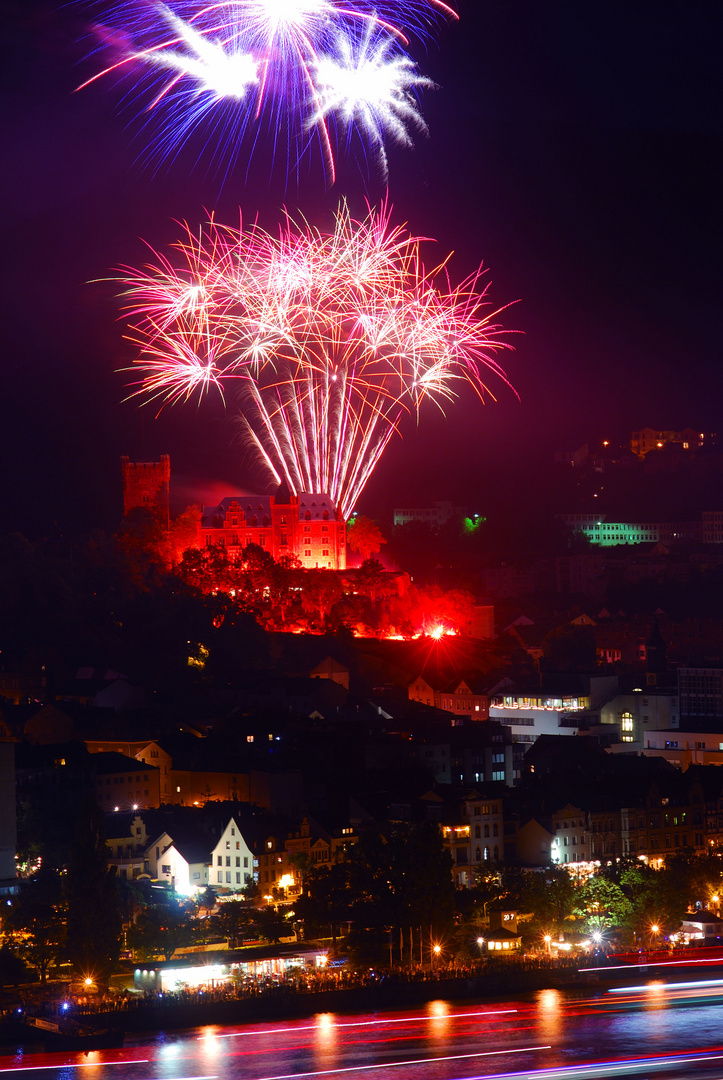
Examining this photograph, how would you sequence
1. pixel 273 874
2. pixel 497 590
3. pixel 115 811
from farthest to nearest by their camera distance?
pixel 497 590 < pixel 115 811 < pixel 273 874

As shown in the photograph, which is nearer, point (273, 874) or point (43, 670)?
point (273, 874)

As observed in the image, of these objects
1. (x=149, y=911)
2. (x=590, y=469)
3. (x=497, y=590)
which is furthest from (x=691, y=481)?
(x=149, y=911)

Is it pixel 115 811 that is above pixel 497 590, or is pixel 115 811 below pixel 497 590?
below

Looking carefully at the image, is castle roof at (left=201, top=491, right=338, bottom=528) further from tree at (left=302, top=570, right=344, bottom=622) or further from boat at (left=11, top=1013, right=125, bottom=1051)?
boat at (left=11, top=1013, right=125, bottom=1051)

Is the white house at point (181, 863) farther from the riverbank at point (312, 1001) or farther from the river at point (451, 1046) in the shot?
the river at point (451, 1046)

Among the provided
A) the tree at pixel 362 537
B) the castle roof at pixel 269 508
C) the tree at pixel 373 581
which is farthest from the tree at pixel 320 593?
the tree at pixel 362 537

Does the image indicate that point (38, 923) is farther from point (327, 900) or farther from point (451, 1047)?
point (451, 1047)

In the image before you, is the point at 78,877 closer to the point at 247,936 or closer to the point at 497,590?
the point at 247,936
